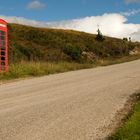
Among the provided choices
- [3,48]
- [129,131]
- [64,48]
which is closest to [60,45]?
[64,48]

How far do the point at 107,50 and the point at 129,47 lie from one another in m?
5.44

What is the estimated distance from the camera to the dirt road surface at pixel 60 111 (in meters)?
8.16

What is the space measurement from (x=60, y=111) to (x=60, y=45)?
132 ft

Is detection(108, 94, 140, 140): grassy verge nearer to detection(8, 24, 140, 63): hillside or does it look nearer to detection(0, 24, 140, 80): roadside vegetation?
detection(0, 24, 140, 80): roadside vegetation

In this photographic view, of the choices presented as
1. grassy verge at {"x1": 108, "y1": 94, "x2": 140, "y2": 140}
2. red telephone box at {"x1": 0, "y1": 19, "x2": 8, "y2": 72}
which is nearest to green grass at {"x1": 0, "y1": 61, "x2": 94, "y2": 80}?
red telephone box at {"x1": 0, "y1": 19, "x2": 8, "y2": 72}

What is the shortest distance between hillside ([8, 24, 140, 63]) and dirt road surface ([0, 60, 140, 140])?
25.4 meters

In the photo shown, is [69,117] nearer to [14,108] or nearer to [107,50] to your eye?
[14,108]

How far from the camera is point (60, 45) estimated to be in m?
50.6

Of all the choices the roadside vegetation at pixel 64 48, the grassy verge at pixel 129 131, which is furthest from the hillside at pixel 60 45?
the grassy verge at pixel 129 131

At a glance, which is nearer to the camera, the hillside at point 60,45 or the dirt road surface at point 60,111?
the dirt road surface at point 60,111

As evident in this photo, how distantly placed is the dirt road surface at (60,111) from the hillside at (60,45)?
25.4m

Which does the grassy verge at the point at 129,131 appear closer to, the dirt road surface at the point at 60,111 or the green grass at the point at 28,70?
the dirt road surface at the point at 60,111

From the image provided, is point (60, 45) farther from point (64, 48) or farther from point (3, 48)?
point (3, 48)

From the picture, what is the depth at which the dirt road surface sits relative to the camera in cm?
816
